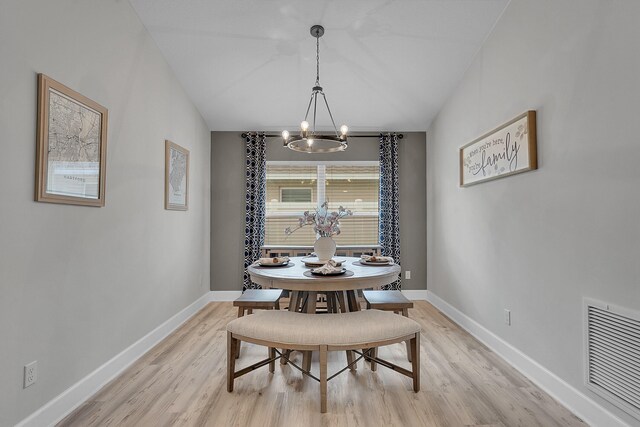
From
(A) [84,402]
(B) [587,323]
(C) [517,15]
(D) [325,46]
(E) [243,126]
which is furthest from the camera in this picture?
(E) [243,126]

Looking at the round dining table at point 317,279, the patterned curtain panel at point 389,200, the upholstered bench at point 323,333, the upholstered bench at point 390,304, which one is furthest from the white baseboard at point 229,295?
the upholstered bench at point 323,333

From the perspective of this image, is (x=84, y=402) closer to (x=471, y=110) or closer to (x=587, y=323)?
(x=587, y=323)

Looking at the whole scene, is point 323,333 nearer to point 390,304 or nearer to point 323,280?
point 323,280

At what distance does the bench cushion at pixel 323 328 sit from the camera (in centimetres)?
196

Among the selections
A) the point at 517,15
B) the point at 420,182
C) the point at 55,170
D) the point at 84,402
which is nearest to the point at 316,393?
the point at 84,402

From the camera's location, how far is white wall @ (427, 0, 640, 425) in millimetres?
1664

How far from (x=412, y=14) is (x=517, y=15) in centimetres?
78

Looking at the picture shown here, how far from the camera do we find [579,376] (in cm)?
192

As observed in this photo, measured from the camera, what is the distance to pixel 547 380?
2.17 meters

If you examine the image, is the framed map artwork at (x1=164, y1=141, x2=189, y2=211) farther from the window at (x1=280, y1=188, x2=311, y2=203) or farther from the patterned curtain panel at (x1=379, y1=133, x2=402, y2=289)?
the patterned curtain panel at (x1=379, y1=133, x2=402, y2=289)

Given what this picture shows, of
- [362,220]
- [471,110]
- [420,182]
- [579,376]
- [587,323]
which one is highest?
[471,110]

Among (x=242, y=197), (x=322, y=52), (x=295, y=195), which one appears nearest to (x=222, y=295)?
(x=242, y=197)

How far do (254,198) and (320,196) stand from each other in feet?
3.09

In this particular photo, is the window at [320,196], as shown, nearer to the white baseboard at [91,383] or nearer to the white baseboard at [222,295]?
the white baseboard at [222,295]
